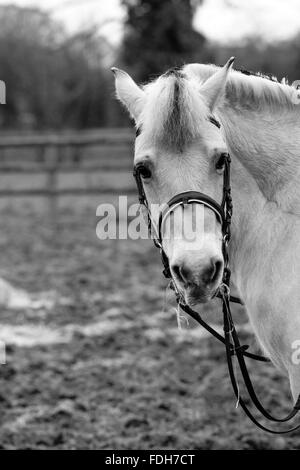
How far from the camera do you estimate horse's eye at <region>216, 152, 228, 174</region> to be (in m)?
2.17

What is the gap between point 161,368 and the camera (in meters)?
4.43

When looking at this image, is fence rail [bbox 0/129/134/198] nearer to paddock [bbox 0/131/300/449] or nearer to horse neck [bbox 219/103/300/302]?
paddock [bbox 0/131/300/449]

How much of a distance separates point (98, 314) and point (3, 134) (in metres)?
19.8

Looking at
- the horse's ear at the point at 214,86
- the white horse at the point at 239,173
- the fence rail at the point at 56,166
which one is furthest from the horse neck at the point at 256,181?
the fence rail at the point at 56,166

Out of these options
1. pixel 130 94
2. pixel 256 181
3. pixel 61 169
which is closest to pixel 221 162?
pixel 256 181

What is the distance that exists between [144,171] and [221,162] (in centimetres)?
30

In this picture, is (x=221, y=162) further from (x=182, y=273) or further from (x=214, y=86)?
(x=182, y=273)

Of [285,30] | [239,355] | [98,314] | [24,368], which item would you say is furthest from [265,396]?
[285,30]

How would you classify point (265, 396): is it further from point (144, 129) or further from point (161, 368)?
point (144, 129)

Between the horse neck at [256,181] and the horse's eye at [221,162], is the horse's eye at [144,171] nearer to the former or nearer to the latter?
the horse's eye at [221,162]

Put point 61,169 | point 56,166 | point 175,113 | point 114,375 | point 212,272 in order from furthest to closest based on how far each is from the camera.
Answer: point 61,169 → point 56,166 → point 114,375 → point 175,113 → point 212,272

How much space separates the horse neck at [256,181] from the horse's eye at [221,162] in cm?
28

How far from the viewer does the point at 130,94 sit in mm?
2375

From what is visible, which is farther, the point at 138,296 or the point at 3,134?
the point at 3,134
